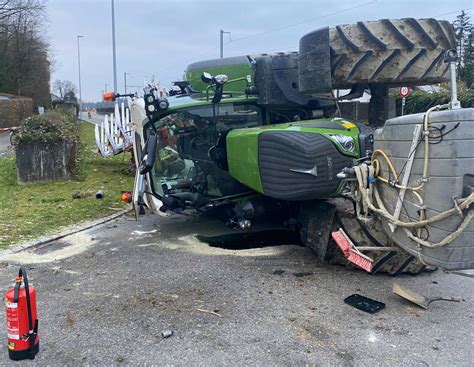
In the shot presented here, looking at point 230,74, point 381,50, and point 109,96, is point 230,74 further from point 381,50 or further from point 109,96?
point 381,50

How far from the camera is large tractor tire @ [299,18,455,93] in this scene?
440cm

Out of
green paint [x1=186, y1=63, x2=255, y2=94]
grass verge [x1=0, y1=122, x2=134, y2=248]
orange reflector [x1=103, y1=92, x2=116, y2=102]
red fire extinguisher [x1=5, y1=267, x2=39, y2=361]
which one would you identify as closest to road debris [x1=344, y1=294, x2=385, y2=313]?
red fire extinguisher [x1=5, y1=267, x2=39, y2=361]

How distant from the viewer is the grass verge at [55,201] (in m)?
6.92

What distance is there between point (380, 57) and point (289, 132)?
3.53 feet

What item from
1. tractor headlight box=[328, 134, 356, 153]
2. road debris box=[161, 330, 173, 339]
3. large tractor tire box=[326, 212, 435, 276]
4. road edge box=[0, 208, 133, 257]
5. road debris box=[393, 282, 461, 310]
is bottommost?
road debris box=[161, 330, 173, 339]

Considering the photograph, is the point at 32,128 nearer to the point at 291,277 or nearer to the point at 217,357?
the point at 291,277

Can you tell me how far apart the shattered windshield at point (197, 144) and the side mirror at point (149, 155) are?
0.37m

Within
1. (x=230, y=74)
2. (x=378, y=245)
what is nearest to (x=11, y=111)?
(x=230, y=74)

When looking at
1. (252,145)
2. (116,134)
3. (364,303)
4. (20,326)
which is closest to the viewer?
(20,326)

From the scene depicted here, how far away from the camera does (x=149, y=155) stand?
5.54m

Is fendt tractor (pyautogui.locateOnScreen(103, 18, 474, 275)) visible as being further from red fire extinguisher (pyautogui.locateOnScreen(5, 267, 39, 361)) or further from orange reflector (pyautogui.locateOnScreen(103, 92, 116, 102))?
red fire extinguisher (pyautogui.locateOnScreen(5, 267, 39, 361))

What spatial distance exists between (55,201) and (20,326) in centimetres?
588

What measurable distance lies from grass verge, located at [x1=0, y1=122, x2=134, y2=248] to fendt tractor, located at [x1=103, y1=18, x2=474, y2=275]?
1.82 meters

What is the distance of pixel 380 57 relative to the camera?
4.45 m
